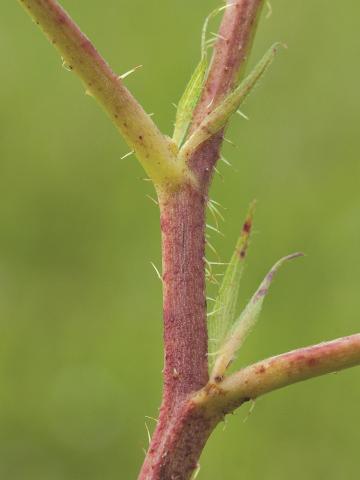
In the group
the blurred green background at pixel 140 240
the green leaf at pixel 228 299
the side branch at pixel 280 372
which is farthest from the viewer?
the blurred green background at pixel 140 240

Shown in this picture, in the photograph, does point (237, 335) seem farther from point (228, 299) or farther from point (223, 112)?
point (223, 112)

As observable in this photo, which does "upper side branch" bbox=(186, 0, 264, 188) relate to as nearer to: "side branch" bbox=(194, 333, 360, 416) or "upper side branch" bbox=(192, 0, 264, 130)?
"upper side branch" bbox=(192, 0, 264, 130)

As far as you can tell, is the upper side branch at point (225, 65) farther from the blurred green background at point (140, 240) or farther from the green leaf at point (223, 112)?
the blurred green background at point (140, 240)

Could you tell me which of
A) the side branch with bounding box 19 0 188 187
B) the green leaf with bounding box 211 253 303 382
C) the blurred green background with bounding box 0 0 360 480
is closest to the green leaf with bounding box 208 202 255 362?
the green leaf with bounding box 211 253 303 382

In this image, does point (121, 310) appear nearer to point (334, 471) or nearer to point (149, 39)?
point (334, 471)

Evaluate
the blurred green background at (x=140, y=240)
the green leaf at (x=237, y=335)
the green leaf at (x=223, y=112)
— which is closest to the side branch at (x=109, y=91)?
the green leaf at (x=223, y=112)
